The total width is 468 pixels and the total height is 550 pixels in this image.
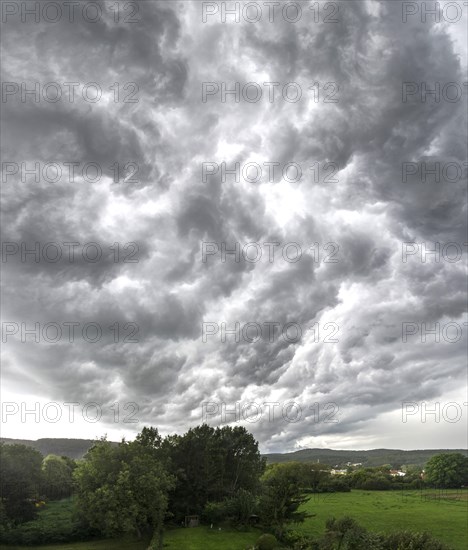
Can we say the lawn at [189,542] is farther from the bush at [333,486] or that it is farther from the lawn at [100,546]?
the bush at [333,486]

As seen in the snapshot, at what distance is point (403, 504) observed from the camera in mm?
100500

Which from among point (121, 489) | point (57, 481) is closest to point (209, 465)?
point (121, 489)

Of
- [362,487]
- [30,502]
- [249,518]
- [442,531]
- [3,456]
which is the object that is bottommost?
[362,487]

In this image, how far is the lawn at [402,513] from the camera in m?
67.3

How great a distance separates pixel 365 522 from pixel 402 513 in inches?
667

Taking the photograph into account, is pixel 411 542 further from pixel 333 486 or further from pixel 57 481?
pixel 333 486

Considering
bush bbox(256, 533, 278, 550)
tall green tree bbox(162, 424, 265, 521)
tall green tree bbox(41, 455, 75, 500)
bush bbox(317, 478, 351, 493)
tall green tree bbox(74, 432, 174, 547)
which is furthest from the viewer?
bush bbox(317, 478, 351, 493)

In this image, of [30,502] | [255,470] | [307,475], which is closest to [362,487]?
[307,475]

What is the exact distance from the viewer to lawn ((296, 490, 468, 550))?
6731 centimetres

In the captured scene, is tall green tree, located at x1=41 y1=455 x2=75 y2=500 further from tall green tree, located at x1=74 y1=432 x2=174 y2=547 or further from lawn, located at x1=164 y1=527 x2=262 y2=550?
tall green tree, located at x1=74 y1=432 x2=174 y2=547

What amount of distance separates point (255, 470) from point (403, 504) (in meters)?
41.9

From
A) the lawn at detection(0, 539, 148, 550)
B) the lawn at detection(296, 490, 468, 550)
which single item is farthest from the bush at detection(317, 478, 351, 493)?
the lawn at detection(0, 539, 148, 550)

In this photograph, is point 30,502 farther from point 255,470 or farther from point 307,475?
point 307,475

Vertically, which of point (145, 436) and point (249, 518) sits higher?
point (145, 436)
